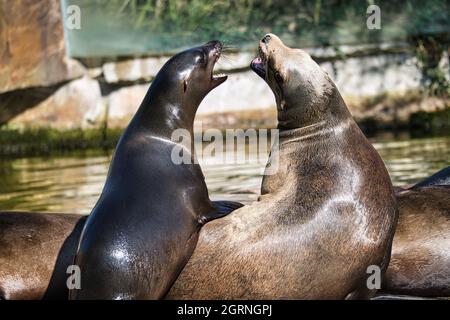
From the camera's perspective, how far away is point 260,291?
16.8ft

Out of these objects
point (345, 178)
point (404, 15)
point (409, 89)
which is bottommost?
point (409, 89)

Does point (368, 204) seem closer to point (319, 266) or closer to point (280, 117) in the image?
point (319, 266)

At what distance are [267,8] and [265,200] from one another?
12.1 m

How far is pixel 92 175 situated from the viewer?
40.3 feet

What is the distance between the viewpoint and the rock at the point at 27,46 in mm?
15742

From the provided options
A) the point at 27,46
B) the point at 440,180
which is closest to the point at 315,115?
the point at 440,180

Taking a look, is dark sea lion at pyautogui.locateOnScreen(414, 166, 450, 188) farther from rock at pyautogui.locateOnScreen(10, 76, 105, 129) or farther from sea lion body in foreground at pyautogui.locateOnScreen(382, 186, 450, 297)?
rock at pyautogui.locateOnScreen(10, 76, 105, 129)

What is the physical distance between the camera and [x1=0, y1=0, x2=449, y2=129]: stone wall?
622 inches

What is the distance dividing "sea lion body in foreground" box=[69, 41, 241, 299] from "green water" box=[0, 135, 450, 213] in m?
2.05

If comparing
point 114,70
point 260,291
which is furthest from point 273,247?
point 114,70

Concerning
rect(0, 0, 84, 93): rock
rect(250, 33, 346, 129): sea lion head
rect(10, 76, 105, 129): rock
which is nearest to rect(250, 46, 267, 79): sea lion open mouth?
rect(250, 33, 346, 129): sea lion head

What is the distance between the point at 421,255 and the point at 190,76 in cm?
181

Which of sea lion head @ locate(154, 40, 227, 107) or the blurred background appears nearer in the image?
sea lion head @ locate(154, 40, 227, 107)

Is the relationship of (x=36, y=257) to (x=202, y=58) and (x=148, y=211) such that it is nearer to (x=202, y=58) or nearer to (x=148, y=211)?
(x=148, y=211)
